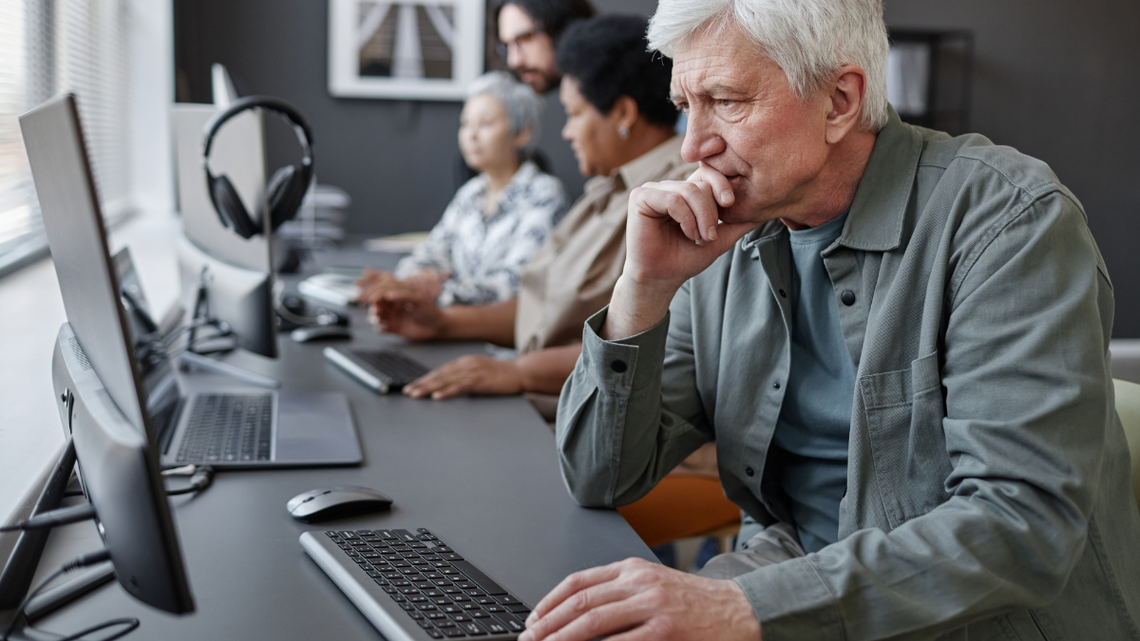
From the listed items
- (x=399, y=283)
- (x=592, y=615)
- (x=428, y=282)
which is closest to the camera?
(x=592, y=615)

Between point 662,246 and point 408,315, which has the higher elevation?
point 662,246

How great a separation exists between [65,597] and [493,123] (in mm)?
2212

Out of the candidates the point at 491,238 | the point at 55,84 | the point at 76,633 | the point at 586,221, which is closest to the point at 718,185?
the point at 76,633

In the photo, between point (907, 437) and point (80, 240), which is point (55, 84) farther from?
point (907, 437)

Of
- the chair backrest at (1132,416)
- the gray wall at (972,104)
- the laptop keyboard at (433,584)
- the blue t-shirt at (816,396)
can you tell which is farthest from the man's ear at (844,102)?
the gray wall at (972,104)

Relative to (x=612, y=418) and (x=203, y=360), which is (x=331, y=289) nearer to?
(x=203, y=360)

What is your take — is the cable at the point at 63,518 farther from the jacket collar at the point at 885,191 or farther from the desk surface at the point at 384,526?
the jacket collar at the point at 885,191

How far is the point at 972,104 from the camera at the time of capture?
4.47 meters

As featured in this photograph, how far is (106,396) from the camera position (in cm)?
67

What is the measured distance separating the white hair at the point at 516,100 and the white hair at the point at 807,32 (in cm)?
187

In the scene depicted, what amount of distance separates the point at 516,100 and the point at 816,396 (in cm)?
200

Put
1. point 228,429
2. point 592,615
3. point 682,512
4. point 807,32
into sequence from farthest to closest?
1. point 682,512
2. point 228,429
3. point 807,32
4. point 592,615

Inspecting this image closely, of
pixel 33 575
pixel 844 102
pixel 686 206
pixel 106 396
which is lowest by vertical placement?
pixel 33 575

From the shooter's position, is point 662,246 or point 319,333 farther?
point 319,333
